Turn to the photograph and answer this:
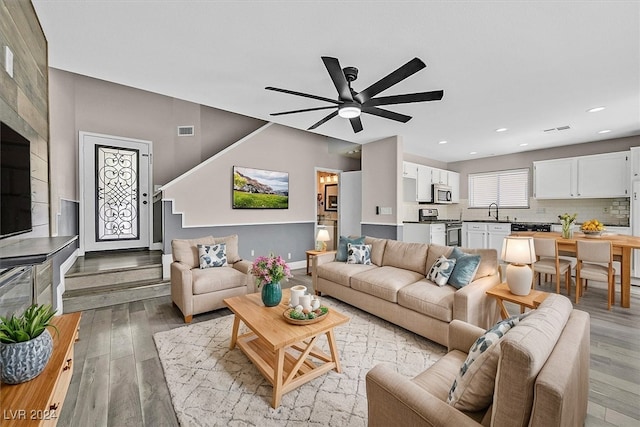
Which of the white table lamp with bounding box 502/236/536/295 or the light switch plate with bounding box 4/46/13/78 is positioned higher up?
the light switch plate with bounding box 4/46/13/78

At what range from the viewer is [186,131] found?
17.9 ft

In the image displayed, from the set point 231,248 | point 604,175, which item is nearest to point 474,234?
point 604,175

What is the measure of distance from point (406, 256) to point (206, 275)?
2552 mm

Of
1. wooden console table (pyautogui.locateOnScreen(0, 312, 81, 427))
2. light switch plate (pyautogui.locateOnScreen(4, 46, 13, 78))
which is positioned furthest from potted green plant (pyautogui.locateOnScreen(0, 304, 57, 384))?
light switch plate (pyautogui.locateOnScreen(4, 46, 13, 78))

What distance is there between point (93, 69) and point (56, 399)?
2860mm

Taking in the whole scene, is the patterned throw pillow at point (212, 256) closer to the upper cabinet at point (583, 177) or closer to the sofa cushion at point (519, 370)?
the sofa cushion at point (519, 370)

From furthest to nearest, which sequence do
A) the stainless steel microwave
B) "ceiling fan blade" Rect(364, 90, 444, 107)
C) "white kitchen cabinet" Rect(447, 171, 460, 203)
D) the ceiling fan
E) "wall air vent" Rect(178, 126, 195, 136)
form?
"white kitchen cabinet" Rect(447, 171, 460, 203) → the stainless steel microwave → "wall air vent" Rect(178, 126, 195, 136) → "ceiling fan blade" Rect(364, 90, 444, 107) → the ceiling fan

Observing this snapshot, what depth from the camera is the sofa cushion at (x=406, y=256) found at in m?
3.44

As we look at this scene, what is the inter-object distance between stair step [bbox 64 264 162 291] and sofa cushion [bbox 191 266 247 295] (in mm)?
1055

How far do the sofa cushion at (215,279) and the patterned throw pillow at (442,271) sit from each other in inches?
91.2

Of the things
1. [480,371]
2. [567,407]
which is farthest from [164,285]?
[567,407]

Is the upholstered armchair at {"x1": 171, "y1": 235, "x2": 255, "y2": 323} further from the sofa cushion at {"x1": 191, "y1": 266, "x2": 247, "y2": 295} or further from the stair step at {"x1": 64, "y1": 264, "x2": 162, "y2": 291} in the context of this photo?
the stair step at {"x1": 64, "y1": 264, "x2": 162, "y2": 291}

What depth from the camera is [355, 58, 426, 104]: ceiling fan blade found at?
1.96 m

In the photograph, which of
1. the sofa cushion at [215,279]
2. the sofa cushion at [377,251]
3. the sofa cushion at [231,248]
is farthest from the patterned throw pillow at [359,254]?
the sofa cushion at [231,248]
